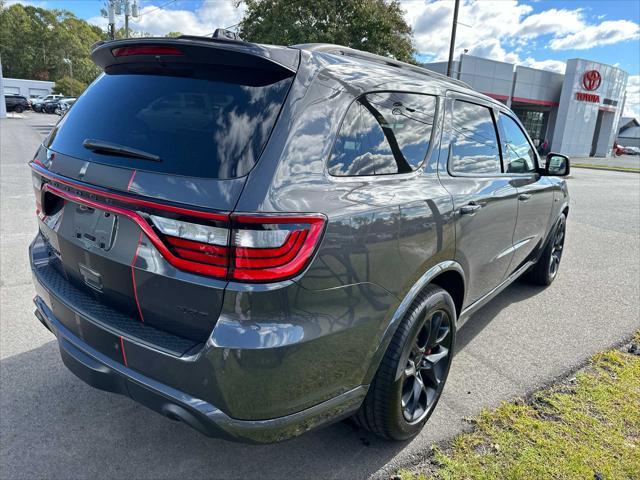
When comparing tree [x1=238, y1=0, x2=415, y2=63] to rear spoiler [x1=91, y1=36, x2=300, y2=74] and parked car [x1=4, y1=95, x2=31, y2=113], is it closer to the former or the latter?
rear spoiler [x1=91, y1=36, x2=300, y2=74]

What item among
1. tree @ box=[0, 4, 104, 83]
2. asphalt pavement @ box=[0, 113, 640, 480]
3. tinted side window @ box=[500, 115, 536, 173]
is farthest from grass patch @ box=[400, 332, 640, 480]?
tree @ box=[0, 4, 104, 83]

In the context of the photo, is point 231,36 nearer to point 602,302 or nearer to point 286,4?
point 602,302

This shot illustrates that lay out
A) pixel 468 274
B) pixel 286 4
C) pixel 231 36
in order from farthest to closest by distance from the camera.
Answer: pixel 286 4 → pixel 468 274 → pixel 231 36

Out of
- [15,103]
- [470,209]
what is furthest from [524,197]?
[15,103]

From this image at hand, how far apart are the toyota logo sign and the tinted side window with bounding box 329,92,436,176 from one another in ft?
143

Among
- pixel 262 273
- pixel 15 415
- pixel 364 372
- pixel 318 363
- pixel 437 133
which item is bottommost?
pixel 15 415

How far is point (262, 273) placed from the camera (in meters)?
1.56

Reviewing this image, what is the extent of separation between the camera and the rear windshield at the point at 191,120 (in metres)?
1.66

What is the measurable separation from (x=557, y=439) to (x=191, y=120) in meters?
2.55

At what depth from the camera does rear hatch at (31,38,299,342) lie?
1602 millimetres

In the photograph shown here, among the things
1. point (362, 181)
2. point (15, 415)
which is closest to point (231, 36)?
point (362, 181)

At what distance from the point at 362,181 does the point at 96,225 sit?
1151mm

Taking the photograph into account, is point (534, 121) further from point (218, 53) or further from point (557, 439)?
point (218, 53)

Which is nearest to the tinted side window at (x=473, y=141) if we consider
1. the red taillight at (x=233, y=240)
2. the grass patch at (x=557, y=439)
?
the red taillight at (x=233, y=240)
